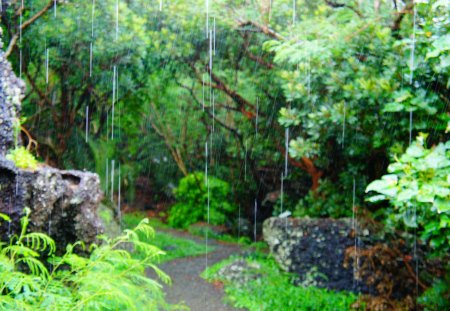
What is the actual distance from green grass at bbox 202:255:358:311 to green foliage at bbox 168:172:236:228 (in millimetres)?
5201

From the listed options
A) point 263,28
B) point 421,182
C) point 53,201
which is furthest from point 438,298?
point 263,28

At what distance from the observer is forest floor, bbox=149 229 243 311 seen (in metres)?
6.34

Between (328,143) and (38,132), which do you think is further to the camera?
(38,132)

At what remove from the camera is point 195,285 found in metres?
7.10

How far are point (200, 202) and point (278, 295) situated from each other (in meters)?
7.06

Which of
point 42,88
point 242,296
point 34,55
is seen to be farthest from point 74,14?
point 242,296

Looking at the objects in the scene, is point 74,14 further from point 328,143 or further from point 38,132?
point 328,143

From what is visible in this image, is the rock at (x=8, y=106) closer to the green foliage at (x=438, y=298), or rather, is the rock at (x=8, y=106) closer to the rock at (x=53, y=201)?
the rock at (x=53, y=201)

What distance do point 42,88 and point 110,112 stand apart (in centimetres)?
165

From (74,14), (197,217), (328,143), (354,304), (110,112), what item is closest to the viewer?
(354,304)

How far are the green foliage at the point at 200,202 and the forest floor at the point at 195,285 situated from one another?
2483 millimetres

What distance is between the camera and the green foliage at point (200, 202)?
41.2 feet

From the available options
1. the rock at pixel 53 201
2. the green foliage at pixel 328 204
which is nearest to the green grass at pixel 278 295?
the green foliage at pixel 328 204

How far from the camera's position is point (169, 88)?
1179cm
